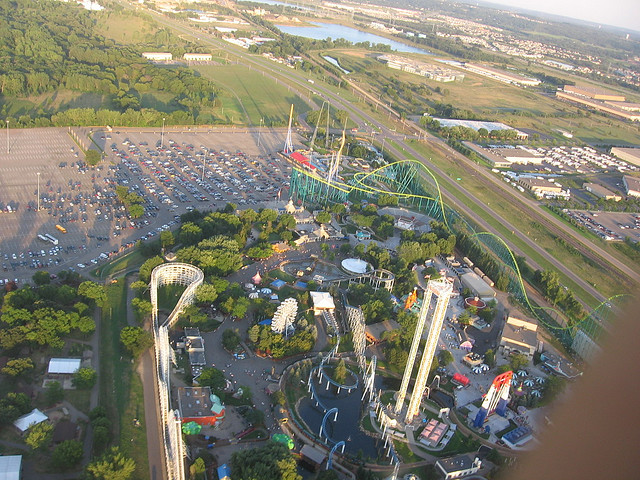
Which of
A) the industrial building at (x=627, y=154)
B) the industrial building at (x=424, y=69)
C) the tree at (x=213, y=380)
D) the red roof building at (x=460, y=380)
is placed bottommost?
the red roof building at (x=460, y=380)

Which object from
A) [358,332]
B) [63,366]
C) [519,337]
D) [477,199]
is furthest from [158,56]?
[519,337]

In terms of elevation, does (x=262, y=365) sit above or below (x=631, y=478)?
below

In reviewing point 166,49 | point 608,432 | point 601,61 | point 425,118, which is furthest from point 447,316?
point 601,61

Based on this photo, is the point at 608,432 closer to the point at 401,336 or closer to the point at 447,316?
the point at 401,336

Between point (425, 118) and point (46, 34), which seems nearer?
point (425, 118)

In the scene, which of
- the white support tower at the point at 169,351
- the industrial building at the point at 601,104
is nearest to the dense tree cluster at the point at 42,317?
the white support tower at the point at 169,351

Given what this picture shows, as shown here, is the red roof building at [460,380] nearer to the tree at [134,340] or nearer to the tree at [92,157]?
the tree at [134,340]
